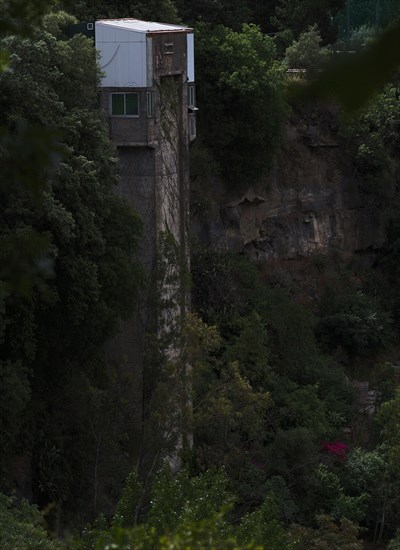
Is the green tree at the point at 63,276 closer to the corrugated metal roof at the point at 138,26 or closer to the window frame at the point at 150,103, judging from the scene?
the corrugated metal roof at the point at 138,26

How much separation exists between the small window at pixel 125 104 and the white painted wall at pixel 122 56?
7.1 inches

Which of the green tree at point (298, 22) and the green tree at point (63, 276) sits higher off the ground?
the green tree at point (298, 22)

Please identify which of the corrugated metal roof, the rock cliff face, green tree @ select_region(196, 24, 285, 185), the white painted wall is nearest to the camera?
the white painted wall

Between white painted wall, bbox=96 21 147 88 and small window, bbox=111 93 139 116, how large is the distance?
0.18m

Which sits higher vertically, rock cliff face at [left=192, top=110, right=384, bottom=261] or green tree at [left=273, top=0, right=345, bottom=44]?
green tree at [left=273, top=0, right=345, bottom=44]

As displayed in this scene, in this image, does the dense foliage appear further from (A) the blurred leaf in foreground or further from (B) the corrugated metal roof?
(A) the blurred leaf in foreground

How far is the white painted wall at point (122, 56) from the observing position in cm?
2159

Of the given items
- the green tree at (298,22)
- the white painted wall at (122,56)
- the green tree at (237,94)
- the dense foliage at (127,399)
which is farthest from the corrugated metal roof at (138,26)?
the green tree at (298,22)

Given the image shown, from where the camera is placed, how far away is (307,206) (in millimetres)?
33781

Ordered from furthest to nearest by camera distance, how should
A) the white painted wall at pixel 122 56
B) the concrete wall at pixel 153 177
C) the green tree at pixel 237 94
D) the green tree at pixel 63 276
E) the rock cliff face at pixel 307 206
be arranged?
the rock cliff face at pixel 307 206
the green tree at pixel 237 94
the white painted wall at pixel 122 56
the concrete wall at pixel 153 177
the green tree at pixel 63 276

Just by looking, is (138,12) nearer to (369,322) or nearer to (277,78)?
(277,78)

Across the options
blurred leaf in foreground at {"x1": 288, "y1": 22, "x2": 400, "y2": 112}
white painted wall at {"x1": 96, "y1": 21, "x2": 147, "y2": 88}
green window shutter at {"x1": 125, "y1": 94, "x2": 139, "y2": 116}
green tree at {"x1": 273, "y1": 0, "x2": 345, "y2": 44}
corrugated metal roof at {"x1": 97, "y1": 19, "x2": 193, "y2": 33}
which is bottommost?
blurred leaf in foreground at {"x1": 288, "y1": 22, "x2": 400, "y2": 112}

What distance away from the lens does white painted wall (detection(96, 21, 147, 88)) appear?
21.6 m

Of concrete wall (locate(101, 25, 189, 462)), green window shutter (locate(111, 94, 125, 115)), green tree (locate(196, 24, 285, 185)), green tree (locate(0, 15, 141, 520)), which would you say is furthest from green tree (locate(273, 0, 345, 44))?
green tree (locate(0, 15, 141, 520))
